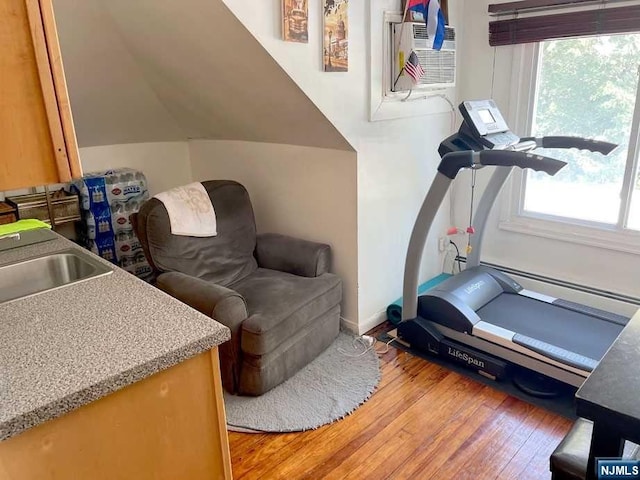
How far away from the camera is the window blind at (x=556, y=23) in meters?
2.55

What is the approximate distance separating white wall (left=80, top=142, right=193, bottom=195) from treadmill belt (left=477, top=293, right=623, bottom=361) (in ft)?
8.58

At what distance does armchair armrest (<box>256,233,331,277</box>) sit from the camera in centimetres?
287

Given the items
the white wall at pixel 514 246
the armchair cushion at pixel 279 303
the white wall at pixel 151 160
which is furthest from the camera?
the white wall at pixel 151 160

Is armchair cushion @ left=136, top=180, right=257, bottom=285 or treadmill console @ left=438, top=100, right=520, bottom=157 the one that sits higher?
treadmill console @ left=438, top=100, right=520, bottom=157

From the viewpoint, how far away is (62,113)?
0.99m

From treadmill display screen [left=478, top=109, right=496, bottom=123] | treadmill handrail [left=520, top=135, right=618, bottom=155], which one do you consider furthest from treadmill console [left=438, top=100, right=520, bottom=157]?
treadmill handrail [left=520, top=135, right=618, bottom=155]

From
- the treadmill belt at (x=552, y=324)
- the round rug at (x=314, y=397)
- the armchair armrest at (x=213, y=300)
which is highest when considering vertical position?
the armchair armrest at (x=213, y=300)

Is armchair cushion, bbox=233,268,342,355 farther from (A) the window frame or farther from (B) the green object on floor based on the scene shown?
(A) the window frame

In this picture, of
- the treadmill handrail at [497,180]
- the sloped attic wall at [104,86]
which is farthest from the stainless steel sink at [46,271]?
the treadmill handrail at [497,180]

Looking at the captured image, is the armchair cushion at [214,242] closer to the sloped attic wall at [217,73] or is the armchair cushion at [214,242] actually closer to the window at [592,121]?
the sloped attic wall at [217,73]

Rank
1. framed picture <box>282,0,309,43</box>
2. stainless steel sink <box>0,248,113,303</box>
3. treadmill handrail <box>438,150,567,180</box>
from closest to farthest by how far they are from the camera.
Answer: stainless steel sink <box>0,248,113,303</box>
treadmill handrail <box>438,150,567,180</box>
framed picture <box>282,0,309,43</box>

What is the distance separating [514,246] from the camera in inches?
132

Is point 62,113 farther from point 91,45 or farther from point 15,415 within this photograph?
point 91,45

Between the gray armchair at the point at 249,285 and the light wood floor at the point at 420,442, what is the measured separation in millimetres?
384
